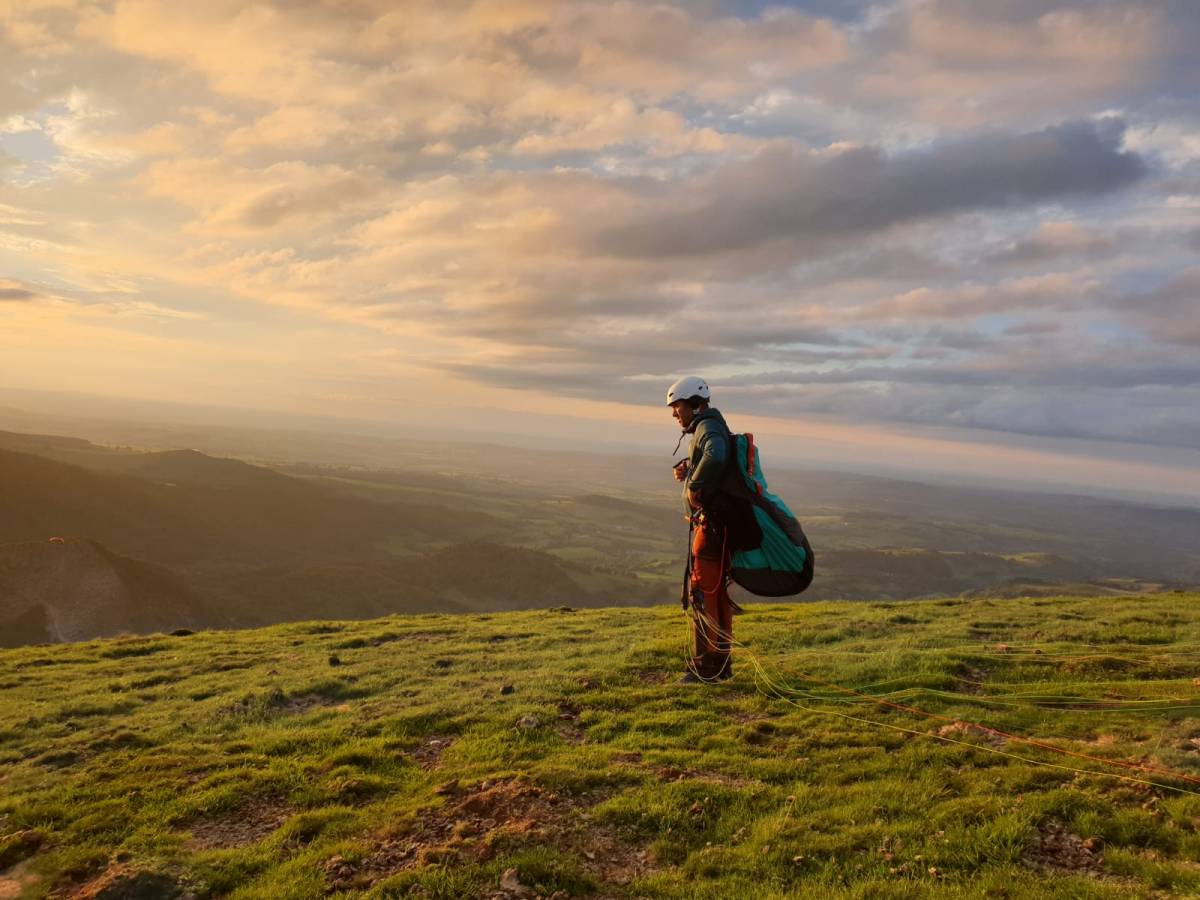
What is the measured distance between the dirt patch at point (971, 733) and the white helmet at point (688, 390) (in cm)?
614

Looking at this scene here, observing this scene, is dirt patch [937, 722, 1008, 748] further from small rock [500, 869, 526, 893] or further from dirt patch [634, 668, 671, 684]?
small rock [500, 869, 526, 893]

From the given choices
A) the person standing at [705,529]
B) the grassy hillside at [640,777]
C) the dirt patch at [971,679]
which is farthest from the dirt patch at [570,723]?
the dirt patch at [971,679]

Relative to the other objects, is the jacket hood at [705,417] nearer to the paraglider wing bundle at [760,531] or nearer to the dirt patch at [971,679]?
the paraglider wing bundle at [760,531]

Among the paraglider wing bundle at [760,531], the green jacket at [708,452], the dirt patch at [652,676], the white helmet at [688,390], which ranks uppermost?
the white helmet at [688,390]

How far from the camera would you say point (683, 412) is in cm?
1105

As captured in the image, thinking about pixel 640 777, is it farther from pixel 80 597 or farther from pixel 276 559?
pixel 276 559

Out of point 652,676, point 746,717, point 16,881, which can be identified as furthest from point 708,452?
point 16,881

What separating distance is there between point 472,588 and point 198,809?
108 m

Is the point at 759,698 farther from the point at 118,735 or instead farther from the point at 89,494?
the point at 89,494

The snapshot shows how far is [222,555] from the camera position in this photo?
11362 cm

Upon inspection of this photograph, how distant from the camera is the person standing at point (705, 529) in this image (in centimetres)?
998

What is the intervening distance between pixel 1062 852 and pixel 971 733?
2.99 metres

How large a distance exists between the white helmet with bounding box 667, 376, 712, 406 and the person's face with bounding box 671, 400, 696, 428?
11 centimetres

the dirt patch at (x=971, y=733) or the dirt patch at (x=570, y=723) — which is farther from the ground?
the dirt patch at (x=971, y=733)
